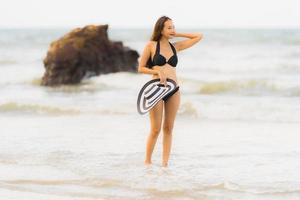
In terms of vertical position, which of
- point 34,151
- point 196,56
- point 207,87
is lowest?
point 196,56

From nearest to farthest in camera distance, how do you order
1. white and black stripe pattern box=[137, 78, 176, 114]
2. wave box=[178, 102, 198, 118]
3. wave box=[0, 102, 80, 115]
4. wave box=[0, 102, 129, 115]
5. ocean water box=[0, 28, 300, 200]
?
ocean water box=[0, 28, 300, 200]
white and black stripe pattern box=[137, 78, 176, 114]
wave box=[178, 102, 198, 118]
wave box=[0, 102, 129, 115]
wave box=[0, 102, 80, 115]

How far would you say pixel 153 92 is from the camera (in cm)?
873

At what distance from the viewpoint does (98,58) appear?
71.0ft

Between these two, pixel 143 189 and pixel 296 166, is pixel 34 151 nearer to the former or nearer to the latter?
pixel 143 189

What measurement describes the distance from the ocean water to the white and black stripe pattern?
0.86 m

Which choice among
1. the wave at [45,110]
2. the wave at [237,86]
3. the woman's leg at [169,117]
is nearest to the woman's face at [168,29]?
the woman's leg at [169,117]

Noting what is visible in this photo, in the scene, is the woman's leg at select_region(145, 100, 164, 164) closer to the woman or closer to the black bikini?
the woman

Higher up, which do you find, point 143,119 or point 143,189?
point 143,189

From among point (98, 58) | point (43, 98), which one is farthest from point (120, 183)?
point (98, 58)

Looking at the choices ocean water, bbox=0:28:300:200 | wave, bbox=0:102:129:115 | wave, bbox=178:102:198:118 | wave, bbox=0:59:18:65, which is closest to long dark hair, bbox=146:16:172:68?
ocean water, bbox=0:28:300:200

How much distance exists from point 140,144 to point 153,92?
252 cm

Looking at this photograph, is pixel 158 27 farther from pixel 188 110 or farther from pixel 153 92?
pixel 188 110

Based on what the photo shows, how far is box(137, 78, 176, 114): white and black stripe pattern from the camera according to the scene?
8719 mm

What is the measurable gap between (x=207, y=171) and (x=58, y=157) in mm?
2210
